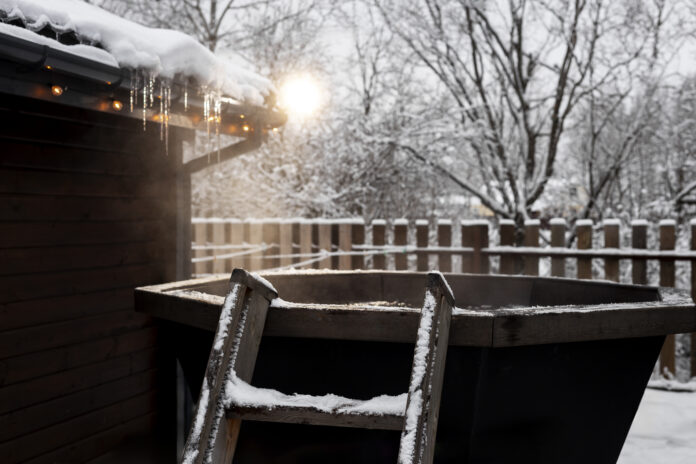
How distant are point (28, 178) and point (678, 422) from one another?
429 centimetres

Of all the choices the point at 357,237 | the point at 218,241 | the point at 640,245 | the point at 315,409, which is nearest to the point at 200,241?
the point at 218,241

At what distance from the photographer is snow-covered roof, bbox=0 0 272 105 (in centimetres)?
226

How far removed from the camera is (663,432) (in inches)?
142

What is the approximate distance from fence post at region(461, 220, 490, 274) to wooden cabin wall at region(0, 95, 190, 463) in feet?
8.42

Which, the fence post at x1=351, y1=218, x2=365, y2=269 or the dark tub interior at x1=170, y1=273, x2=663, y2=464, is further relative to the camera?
the fence post at x1=351, y1=218, x2=365, y2=269

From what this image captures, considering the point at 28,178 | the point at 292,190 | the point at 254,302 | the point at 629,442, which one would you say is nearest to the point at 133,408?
the point at 28,178

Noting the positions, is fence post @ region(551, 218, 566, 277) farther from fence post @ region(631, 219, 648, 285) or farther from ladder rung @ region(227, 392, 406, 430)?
ladder rung @ region(227, 392, 406, 430)

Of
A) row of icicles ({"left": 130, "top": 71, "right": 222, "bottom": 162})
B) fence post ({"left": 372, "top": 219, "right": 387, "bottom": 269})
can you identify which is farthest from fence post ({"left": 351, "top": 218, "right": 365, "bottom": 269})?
row of icicles ({"left": 130, "top": 71, "right": 222, "bottom": 162})

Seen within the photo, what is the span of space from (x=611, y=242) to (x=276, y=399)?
4012 millimetres

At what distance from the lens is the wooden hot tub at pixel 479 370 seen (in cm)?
147

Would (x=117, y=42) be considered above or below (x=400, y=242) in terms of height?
above

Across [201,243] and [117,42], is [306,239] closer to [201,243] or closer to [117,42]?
[201,243]

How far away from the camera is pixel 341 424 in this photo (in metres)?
1.36

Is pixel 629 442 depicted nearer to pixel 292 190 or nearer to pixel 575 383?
pixel 575 383
